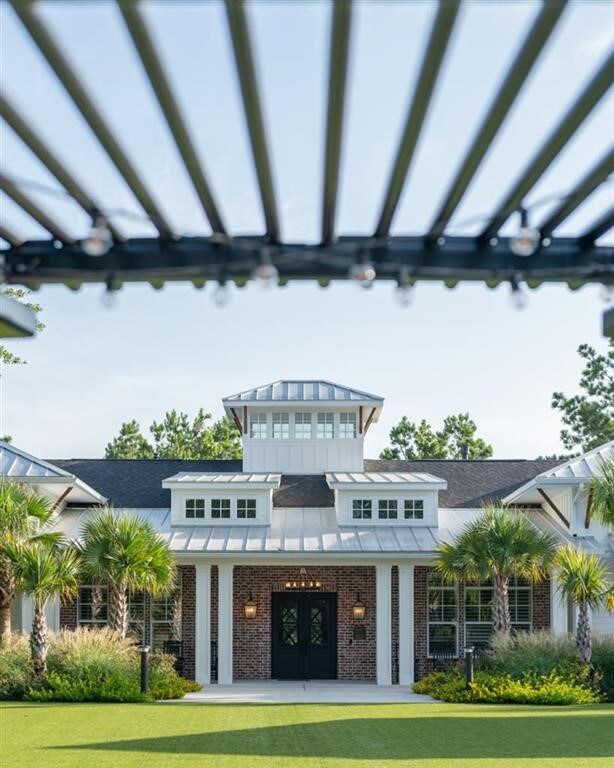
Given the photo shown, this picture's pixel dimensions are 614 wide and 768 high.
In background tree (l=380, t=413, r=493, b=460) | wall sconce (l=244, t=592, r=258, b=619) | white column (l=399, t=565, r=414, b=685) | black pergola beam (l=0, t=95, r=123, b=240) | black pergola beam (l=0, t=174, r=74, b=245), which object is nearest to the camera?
black pergola beam (l=0, t=95, r=123, b=240)

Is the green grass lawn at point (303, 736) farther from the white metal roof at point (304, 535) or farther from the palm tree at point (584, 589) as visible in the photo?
the white metal roof at point (304, 535)

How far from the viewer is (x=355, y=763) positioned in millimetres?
12016

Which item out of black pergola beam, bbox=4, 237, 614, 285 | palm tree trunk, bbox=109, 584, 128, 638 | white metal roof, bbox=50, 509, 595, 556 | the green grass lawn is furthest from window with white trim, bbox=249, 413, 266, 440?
black pergola beam, bbox=4, 237, 614, 285

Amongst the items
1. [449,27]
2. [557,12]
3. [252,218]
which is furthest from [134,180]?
[557,12]

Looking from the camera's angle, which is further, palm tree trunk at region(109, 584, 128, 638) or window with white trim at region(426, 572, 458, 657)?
window with white trim at region(426, 572, 458, 657)

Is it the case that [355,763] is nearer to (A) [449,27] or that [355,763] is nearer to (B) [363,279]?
(B) [363,279]

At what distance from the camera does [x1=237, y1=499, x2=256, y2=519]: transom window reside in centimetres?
2559

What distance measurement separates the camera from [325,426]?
2934 cm

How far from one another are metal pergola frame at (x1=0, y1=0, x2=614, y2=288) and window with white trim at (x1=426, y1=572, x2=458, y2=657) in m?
20.2

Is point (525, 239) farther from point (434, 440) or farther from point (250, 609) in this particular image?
point (434, 440)

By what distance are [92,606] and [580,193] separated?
2161cm

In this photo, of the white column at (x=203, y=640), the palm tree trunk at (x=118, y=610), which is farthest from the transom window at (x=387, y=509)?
the palm tree trunk at (x=118, y=610)

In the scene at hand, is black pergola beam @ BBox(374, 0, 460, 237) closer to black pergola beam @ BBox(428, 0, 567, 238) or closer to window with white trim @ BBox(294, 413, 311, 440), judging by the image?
black pergola beam @ BBox(428, 0, 567, 238)

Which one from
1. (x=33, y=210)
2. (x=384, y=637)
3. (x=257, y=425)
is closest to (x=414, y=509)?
(x=384, y=637)
